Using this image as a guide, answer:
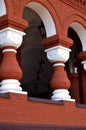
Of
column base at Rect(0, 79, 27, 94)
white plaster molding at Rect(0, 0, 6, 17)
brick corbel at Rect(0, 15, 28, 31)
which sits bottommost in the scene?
column base at Rect(0, 79, 27, 94)

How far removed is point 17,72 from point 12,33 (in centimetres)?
76

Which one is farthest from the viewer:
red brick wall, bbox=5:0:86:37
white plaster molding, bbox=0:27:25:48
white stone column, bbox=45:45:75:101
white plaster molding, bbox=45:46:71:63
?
white plaster molding, bbox=45:46:71:63

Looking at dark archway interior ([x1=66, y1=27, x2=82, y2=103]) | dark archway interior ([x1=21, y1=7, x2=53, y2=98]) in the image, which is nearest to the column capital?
dark archway interior ([x1=21, y1=7, x2=53, y2=98])

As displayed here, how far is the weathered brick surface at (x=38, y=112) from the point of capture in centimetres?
605

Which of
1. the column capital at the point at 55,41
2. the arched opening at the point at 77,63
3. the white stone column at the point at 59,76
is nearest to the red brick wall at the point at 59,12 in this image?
the column capital at the point at 55,41

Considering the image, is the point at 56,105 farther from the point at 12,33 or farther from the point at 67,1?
the point at 67,1

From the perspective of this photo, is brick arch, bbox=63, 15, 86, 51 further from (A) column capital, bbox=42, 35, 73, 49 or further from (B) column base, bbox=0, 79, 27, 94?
(B) column base, bbox=0, 79, 27, 94

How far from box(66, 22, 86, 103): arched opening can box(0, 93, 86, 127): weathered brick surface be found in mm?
1783

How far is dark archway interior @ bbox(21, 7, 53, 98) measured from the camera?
33.0 feet

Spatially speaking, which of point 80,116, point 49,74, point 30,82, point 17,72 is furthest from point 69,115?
point 30,82

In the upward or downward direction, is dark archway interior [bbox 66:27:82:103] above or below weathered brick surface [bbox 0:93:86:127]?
above

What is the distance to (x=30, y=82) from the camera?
16.7 m

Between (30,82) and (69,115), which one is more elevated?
(30,82)

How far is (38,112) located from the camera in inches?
264
